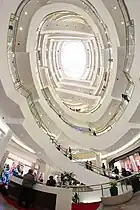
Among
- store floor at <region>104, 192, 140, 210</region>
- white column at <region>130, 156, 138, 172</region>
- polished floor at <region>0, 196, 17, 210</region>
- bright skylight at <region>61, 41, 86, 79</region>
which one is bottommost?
polished floor at <region>0, 196, 17, 210</region>

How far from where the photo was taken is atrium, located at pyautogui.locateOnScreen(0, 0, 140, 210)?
714 centimetres

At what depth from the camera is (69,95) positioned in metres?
16.5

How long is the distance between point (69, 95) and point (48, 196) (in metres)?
10.9

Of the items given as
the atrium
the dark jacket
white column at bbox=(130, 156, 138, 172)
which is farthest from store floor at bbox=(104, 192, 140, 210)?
white column at bbox=(130, 156, 138, 172)

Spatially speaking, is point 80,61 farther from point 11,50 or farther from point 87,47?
point 11,50

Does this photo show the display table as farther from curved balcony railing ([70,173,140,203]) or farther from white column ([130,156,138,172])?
white column ([130,156,138,172])

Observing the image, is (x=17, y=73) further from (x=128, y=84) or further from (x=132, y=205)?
(x=132, y=205)

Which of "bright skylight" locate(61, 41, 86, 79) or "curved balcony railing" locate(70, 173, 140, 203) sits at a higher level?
"bright skylight" locate(61, 41, 86, 79)

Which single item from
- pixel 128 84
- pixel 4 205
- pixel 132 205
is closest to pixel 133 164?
pixel 128 84

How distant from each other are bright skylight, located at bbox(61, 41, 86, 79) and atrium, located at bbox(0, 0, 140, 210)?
2070mm

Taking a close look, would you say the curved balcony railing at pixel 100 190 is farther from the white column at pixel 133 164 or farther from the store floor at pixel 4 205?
the white column at pixel 133 164

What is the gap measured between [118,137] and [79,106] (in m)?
6.70

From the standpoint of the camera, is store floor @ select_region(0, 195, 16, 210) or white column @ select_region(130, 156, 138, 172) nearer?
store floor @ select_region(0, 195, 16, 210)

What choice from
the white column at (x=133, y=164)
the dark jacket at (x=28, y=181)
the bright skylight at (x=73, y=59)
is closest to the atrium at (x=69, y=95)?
the white column at (x=133, y=164)
